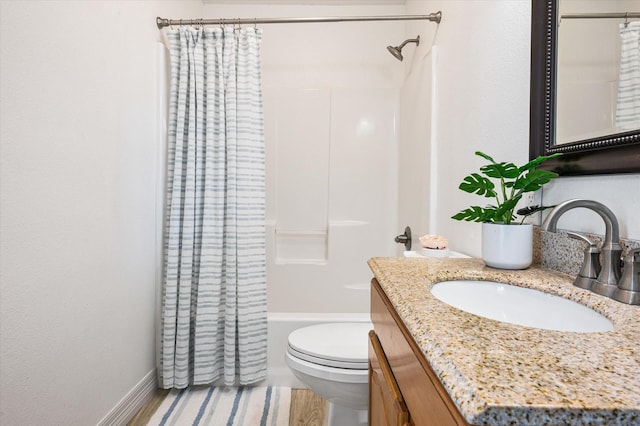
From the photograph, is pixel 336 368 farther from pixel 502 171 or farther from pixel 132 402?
pixel 132 402

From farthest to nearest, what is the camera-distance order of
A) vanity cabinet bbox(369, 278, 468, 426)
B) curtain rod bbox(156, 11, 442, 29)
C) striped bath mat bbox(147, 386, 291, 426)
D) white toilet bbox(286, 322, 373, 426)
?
1. curtain rod bbox(156, 11, 442, 29)
2. striped bath mat bbox(147, 386, 291, 426)
3. white toilet bbox(286, 322, 373, 426)
4. vanity cabinet bbox(369, 278, 468, 426)

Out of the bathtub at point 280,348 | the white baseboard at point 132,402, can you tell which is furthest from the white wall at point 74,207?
the bathtub at point 280,348

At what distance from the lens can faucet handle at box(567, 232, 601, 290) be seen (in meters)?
0.71

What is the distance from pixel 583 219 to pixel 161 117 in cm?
187

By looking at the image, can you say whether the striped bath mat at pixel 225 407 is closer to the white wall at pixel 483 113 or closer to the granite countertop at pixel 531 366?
the white wall at pixel 483 113

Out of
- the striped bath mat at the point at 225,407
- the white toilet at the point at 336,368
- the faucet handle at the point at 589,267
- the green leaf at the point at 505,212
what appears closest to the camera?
the faucet handle at the point at 589,267

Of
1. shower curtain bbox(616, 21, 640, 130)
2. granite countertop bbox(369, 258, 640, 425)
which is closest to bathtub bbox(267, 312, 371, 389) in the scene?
granite countertop bbox(369, 258, 640, 425)

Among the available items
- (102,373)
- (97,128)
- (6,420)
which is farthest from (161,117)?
(6,420)

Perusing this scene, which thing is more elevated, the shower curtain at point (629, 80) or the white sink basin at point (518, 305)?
the shower curtain at point (629, 80)

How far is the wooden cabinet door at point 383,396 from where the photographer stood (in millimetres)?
631

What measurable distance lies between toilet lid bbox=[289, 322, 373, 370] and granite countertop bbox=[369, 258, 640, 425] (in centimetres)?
72

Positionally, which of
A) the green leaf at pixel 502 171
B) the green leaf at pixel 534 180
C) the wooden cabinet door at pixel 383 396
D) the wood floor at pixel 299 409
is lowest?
the wood floor at pixel 299 409

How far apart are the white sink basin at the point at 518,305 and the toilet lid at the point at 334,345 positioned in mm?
567

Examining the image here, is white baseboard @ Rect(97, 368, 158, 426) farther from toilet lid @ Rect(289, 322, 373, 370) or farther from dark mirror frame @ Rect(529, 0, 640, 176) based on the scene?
dark mirror frame @ Rect(529, 0, 640, 176)
